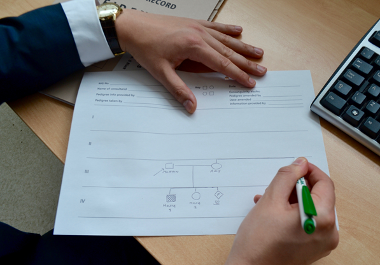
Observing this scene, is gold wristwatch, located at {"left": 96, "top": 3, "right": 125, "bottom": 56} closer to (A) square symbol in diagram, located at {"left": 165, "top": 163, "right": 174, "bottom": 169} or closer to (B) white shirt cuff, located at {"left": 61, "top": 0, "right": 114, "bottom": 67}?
(B) white shirt cuff, located at {"left": 61, "top": 0, "right": 114, "bottom": 67}

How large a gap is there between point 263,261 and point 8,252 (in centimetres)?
47

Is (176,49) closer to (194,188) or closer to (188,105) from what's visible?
(188,105)

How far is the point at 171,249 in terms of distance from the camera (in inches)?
15.4

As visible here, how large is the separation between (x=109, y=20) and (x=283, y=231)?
0.49 meters

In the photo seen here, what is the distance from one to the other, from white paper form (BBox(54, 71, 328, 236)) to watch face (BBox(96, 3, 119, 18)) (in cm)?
12

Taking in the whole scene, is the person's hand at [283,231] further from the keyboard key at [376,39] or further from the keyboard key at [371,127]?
the keyboard key at [376,39]

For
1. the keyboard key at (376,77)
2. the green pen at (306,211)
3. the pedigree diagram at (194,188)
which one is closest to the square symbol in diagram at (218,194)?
the pedigree diagram at (194,188)

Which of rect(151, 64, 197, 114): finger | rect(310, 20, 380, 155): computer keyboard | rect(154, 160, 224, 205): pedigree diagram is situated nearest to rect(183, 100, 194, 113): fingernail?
rect(151, 64, 197, 114): finger

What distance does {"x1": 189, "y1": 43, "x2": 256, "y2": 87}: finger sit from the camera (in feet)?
1.64

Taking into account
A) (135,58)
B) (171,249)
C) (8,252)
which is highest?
(135,58)

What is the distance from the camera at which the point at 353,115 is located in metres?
0.44

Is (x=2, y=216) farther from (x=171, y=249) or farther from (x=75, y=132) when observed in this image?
(x=171, y=249)

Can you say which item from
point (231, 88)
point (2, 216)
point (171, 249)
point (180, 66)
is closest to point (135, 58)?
point (180, 66)

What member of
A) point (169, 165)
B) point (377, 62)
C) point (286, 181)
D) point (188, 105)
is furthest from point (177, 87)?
point (377, 62)
